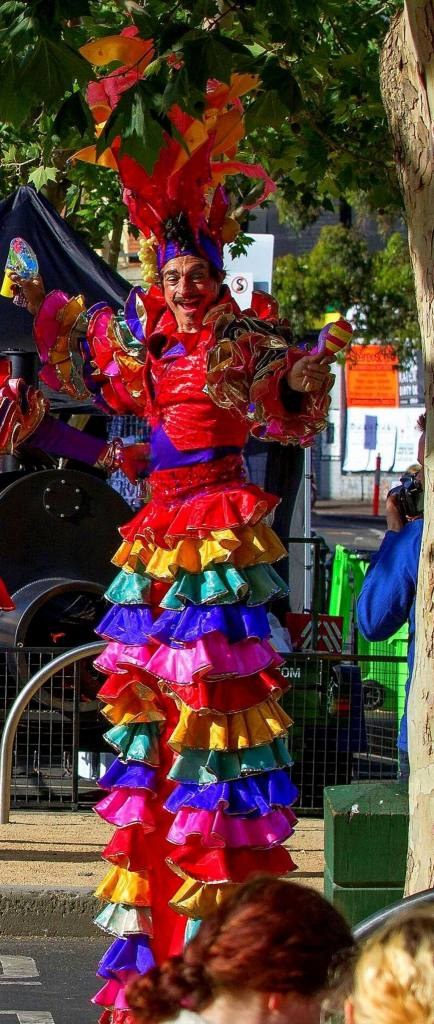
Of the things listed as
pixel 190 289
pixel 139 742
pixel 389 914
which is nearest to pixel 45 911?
pixel 139 742

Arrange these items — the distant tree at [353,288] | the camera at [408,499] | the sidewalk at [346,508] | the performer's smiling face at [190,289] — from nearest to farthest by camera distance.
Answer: the performer's smiling face at [190,289]
the camera at [408,499]
the distant tree at [353,288]
the sidewalk at [346,508]

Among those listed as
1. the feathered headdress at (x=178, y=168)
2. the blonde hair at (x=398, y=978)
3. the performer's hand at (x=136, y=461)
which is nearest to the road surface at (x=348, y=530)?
the performer's hand at (x=136, y=461)

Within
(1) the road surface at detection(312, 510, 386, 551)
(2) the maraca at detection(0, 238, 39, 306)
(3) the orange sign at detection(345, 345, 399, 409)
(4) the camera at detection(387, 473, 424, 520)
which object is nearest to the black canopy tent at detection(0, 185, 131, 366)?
(2) the maraca at detection(0, 238, 39, 306)

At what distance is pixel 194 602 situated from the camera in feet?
14.4

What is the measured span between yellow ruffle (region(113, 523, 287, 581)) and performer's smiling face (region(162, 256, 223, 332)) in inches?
24.8

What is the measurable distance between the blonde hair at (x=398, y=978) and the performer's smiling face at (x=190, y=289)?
292 centimetres

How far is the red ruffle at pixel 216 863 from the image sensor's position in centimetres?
437

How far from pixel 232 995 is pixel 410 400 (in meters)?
41.9

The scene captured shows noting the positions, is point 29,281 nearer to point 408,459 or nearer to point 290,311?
point 290,311

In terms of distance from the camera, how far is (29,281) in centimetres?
520

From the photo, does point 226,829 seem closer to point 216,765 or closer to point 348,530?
point 216,765

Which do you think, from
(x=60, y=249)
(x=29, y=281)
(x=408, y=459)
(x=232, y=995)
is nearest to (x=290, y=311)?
(x=408, y=459)

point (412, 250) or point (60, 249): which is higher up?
point (60, 249)

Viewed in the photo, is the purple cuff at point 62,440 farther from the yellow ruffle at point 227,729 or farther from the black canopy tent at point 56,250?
the black canopy tent at point 56,250
